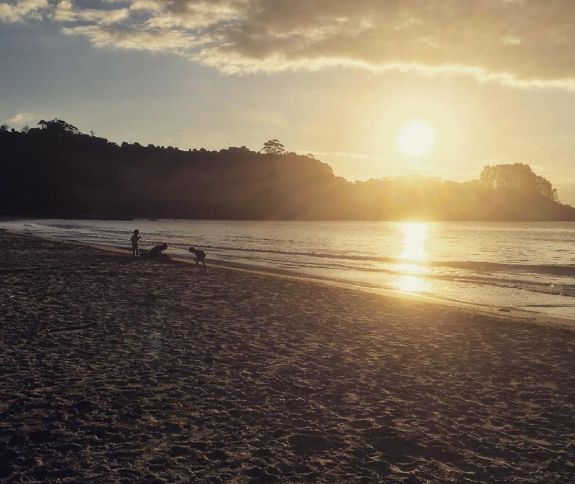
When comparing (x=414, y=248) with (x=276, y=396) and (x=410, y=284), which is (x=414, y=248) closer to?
(x=410, y=284)

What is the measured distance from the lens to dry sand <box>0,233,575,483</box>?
509 centimetres

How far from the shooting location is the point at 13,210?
555 feet

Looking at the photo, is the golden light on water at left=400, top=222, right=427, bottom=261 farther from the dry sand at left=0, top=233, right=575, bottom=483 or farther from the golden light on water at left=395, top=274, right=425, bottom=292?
the dry sand at left=0, top=233, right=575, bottom=483

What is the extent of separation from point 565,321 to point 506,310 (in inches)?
84.5

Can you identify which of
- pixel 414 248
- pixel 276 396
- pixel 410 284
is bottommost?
pixel 410 284

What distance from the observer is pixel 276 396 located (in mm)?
7094

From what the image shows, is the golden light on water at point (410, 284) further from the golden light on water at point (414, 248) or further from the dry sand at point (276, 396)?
the golden light on water at point (414, 248)

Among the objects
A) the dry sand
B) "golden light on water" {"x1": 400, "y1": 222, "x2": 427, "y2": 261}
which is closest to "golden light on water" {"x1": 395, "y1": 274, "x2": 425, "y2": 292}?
the dry sand

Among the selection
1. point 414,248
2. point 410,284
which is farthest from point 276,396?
point 414,248

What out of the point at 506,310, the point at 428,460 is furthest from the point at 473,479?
the point at 506,310

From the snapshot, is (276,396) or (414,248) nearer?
(276,396)

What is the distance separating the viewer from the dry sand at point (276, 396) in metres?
5.09

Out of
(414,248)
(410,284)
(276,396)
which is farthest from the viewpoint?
(414,248)

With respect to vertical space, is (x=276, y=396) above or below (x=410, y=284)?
above
